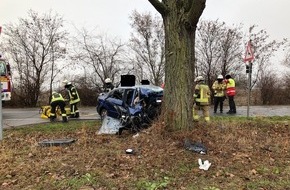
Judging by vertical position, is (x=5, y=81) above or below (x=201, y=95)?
above

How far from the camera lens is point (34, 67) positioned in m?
26.5

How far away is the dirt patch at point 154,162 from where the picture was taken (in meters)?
6.04

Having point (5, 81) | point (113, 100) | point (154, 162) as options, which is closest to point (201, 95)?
point (113, 100)

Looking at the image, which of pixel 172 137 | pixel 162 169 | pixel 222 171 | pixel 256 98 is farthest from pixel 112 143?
pixel 256 98

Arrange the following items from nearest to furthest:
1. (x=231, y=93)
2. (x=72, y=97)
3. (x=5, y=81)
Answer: (x=72, y=97) < (x=231, y=93) < (x=5, y=81)

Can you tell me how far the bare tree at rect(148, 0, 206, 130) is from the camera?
8203mm

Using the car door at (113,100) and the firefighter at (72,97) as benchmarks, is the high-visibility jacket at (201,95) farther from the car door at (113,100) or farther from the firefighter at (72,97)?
the firefighter at (72,97)

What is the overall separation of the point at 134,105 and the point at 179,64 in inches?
129

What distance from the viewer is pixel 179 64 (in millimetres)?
8250

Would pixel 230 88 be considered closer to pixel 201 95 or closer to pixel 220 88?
pixel 220 88

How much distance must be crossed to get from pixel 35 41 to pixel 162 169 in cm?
2227

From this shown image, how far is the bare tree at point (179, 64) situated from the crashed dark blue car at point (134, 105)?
1.96m

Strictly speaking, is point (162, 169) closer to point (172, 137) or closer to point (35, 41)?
point (172, 137)

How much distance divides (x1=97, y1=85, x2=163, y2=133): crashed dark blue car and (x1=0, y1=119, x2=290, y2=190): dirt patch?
0.99 m
